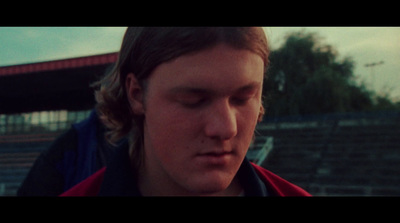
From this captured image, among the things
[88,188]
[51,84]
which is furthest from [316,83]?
[88,188]

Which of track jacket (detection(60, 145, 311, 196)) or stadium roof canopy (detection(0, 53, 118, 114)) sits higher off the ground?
track jacket (detection(60, 145, 311, 196))

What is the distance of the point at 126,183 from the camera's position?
36.2 inches

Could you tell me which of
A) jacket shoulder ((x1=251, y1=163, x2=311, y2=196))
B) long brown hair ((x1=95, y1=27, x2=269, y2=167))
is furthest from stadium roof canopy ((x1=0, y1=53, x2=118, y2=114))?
jacket shoulder ((x1=251, y1=163, x2=311, y2=196))

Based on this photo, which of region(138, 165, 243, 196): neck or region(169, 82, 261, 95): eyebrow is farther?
region(138, 165, 243, 196): neck

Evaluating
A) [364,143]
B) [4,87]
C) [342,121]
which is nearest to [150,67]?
[4,87]

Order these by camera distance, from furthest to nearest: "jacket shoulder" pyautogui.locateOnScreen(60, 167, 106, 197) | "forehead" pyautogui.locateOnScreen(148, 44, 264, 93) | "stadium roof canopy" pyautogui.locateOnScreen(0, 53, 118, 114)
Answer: "stadium roof canopy" pyautogui.locateOnScreen(0, 53, 118, 114)
"jacket shoulder" pyautogui.locateOnScreen(60, 167, 106, 197)
"forehead" pyautogui.locateOnScreen(148, 44, 264, 93)

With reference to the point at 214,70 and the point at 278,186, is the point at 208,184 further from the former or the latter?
the point at 278,186

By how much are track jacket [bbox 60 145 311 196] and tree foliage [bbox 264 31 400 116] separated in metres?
17.8

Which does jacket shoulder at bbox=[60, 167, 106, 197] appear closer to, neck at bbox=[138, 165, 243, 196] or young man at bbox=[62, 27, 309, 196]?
neck at bbox=[138, 165, 243, 196]

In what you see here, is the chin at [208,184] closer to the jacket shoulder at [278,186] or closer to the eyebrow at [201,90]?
the eyebrow at [201,90]

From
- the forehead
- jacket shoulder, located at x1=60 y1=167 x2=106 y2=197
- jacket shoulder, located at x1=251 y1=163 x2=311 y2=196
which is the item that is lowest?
jacket shoulder, located at x1=60 y1=167 x2=106 y2=197

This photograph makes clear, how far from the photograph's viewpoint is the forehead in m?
0.67

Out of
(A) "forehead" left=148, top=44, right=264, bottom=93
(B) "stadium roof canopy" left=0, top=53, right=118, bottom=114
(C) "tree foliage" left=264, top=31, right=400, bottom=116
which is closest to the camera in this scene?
(A) "forehead" left=148, top=44, right=264, bottom=93

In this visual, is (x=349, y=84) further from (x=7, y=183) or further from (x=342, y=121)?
(x=7, y=183)
